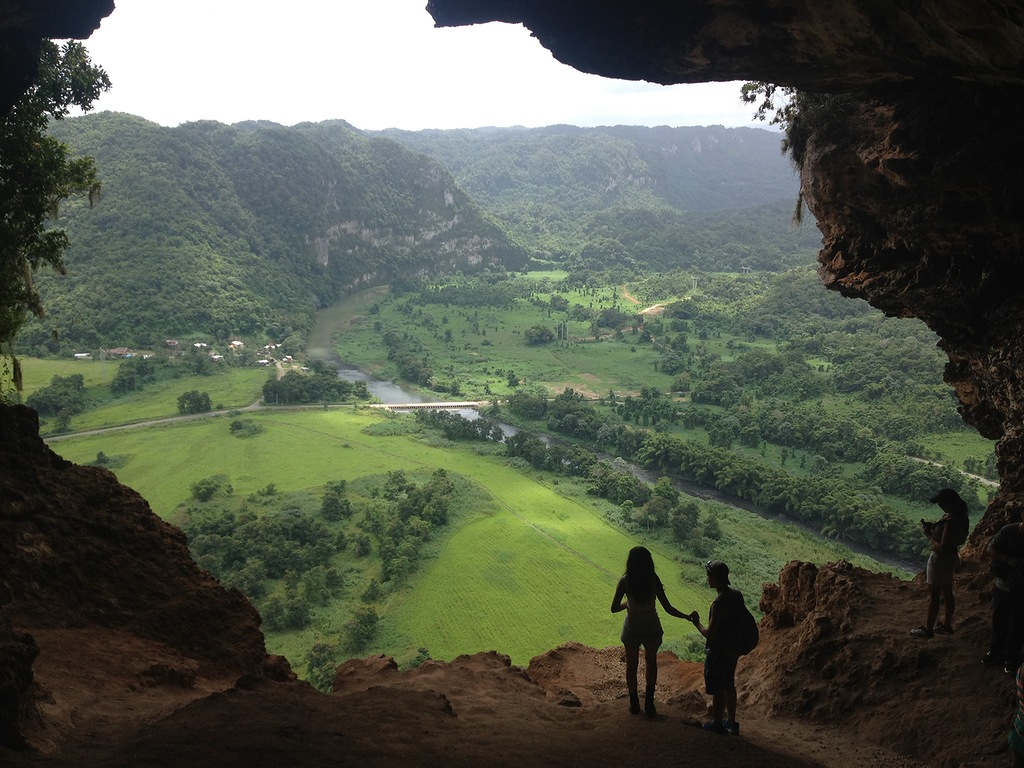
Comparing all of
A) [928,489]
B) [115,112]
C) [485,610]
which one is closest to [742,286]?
[928,489]

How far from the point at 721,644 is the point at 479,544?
28.2 meters

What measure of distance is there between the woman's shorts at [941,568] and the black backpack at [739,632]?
8.86 feet

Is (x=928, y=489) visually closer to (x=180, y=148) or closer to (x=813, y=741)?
(x=813, y=741)

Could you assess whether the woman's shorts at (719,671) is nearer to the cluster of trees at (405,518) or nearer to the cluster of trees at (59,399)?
the cluster of trees at (405,518)

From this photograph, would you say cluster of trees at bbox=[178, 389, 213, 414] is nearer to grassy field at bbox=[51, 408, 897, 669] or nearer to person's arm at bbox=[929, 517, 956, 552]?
grassy field at bbox=[51, 408, 897, 669]

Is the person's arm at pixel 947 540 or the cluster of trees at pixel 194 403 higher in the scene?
the person's arm at pixel 947 540

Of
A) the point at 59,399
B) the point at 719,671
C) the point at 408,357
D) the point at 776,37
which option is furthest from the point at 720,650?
the point at 408,357

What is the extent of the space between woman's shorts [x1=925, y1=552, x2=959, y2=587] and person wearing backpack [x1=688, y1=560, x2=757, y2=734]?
273 cm

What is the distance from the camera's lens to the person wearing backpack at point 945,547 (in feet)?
23.5

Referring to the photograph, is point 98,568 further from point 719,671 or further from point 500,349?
point 500,349

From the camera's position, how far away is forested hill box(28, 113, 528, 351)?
75562 millimetres

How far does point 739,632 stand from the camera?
610 cm

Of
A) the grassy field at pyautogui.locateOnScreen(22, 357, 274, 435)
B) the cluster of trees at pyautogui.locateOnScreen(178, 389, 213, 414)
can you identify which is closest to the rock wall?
the grassy field at pyautogui.locateOnScreen(22, 357, 274, 435)

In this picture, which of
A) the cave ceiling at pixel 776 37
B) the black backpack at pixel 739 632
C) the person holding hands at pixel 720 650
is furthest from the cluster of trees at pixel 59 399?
the black backpack at pixel 739 632
